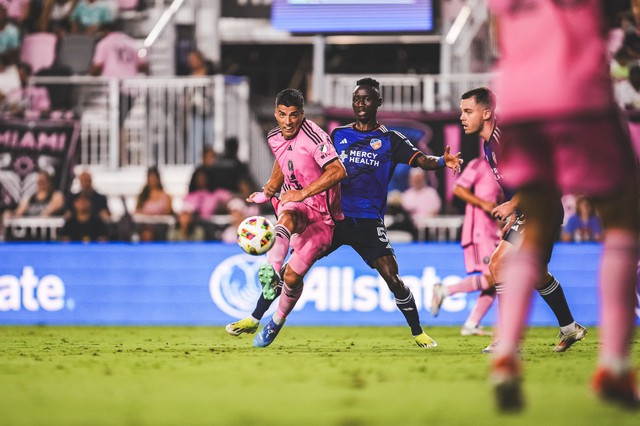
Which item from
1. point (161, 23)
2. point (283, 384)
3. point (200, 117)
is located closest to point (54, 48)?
point (161, 23)

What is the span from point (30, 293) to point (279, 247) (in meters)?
6.63

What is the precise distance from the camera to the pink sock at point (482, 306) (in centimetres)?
1252

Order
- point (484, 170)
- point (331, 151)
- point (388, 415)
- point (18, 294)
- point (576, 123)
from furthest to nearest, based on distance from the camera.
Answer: point (18, 294) < point (484, 170) < point (331, 151) < point (576, 123) < point (388, 415)

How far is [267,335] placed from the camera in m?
9.66

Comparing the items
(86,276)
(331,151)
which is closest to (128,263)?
(86,276)

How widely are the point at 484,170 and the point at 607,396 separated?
26.3 feet

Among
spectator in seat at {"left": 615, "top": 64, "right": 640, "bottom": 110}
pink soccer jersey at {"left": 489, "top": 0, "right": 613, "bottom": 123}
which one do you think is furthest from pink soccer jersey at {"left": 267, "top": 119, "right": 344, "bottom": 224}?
spectator in seat at {"left": 615, "top": 64, "right": 640, "bottom": 110}

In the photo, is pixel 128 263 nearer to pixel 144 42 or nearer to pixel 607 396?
pixel 144 42

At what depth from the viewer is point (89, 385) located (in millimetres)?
6180

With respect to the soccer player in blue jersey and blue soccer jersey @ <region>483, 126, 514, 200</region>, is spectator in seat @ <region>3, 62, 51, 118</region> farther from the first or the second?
blue soccer jersey @ <region>483, 126, 514, 200</region>

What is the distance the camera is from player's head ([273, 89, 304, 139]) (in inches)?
378

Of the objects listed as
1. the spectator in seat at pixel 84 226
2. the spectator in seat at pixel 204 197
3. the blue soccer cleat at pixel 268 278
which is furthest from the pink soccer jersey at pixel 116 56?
the blue soccer cleat at pixel 268 278

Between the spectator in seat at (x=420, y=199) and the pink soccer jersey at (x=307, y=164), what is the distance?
25.2 feet

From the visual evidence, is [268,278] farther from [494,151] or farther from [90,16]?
[90,16]
